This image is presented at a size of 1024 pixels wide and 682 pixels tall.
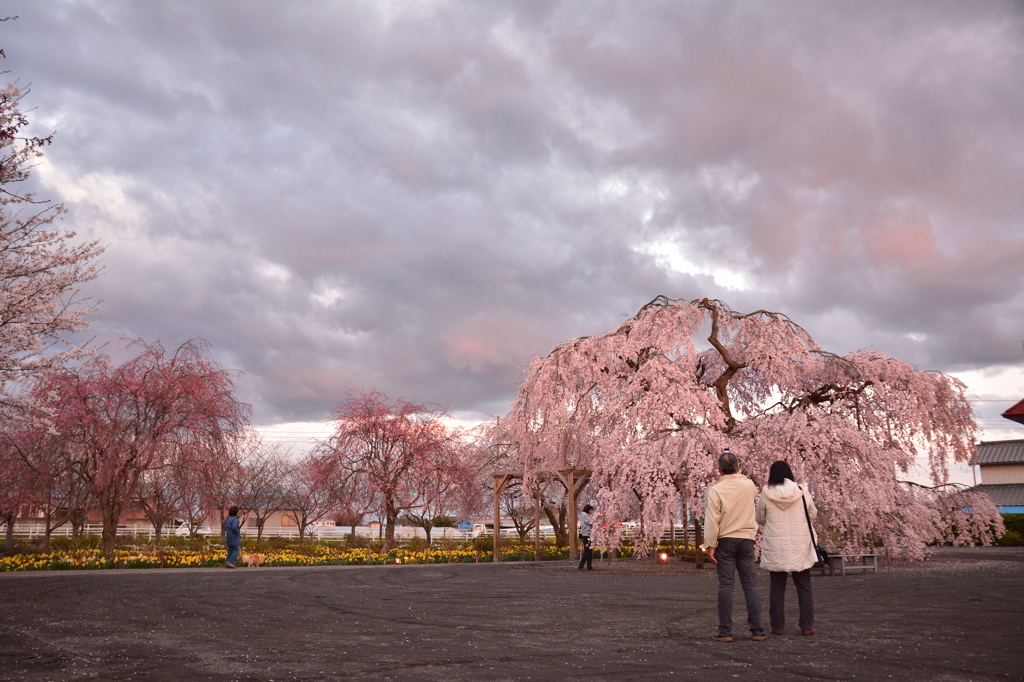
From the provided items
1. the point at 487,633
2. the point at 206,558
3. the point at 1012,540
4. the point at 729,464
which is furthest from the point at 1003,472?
the point at 487,633

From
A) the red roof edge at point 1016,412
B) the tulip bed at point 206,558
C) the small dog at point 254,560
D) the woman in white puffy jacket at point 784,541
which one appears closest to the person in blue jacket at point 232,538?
the small dog at point 254,560

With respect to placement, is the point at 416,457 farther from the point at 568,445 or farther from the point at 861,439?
the point at 861,439

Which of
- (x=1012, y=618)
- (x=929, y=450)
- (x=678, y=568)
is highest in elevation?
(x=929, y=450)

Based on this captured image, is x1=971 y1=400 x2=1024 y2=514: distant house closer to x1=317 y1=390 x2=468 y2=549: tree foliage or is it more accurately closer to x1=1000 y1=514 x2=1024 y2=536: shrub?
x1=1000 y1=514 x2=1024 y2=536: shrub

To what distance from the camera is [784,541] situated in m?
7.47

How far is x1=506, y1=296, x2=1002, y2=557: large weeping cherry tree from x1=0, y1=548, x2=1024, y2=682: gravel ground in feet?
12.0

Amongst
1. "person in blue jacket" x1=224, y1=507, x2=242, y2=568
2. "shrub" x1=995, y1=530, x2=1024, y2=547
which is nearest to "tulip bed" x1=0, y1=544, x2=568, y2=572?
"person in blue jacket" x1=224, y1=507, x2=242, y2=568

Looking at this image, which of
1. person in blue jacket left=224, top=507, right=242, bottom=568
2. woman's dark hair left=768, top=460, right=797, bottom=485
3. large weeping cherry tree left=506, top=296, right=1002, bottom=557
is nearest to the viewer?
woman's dark hair left=768, top=460, right=797, bottom=485

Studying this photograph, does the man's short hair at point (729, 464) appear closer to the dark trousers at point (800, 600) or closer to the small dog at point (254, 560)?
the dark trousers at point (800, 600)

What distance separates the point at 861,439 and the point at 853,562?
4.91 m

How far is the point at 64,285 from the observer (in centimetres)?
1202

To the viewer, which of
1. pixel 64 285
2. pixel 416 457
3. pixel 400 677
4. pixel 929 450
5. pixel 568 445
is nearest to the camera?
pixel 400 677

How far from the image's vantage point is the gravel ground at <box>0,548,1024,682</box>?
18.1 ft

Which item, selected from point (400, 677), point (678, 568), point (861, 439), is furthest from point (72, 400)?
point (861, 439)
